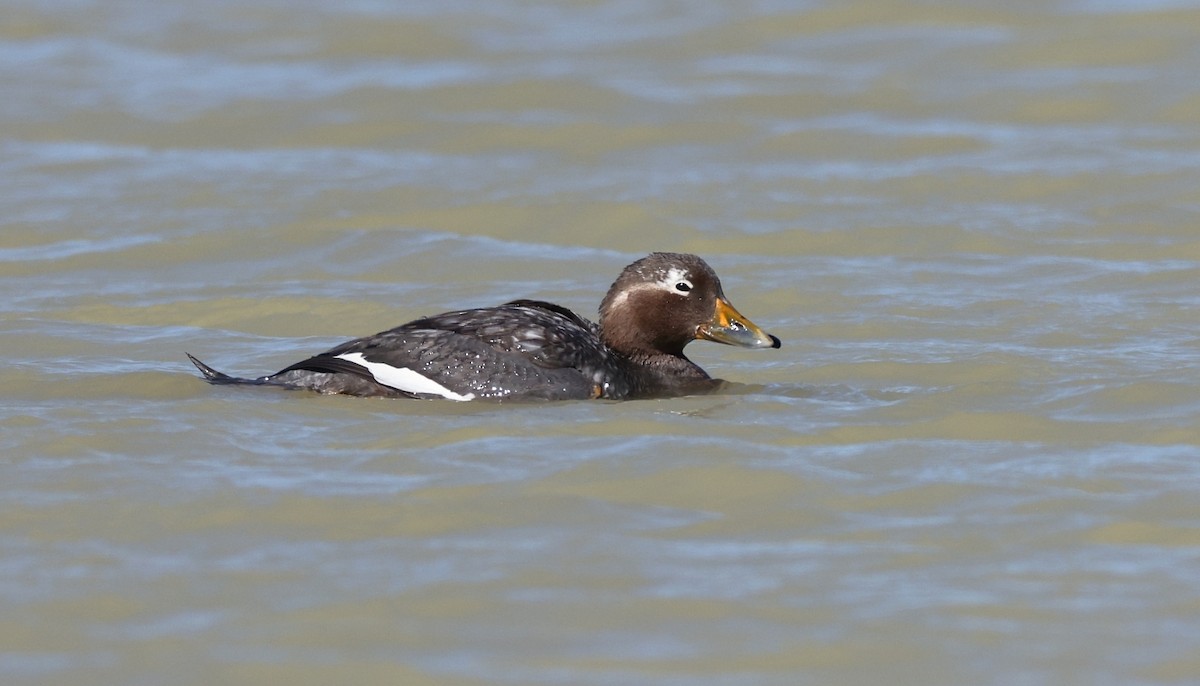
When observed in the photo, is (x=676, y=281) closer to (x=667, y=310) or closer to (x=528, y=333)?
(x=667, y=310)

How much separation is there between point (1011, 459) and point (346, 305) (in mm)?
5381

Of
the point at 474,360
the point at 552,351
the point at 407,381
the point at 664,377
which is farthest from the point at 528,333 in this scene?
the point at 664,377

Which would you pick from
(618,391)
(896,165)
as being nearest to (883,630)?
(618,391)

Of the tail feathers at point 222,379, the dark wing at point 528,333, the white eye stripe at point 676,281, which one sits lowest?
the tail feathers at point 222,379

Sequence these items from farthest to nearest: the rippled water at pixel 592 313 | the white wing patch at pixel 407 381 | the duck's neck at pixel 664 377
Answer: the duck's neck at pixel 664 377 → the white wing patch at pixel 407 381 → the rippled water at pixel 592 313

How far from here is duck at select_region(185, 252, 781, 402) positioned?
9.83 m

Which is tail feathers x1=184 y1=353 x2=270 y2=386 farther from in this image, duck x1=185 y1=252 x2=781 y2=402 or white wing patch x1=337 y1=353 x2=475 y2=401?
white wing patch x1=337 y1=353 x2=475 y2=401

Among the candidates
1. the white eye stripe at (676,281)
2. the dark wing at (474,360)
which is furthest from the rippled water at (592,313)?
the white eye stripe at (676,281)

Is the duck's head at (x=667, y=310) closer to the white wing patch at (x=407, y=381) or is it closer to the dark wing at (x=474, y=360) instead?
the dark wing at (x=474, y=360)

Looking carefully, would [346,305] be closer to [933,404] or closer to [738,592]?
[933,404]

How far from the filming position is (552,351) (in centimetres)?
1001

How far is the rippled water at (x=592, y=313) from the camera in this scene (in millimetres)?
6707

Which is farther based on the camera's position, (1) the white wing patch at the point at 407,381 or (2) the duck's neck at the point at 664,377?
(2) the duck's neck at the point at 664,377

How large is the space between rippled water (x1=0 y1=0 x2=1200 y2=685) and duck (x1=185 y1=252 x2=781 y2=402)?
19 centimetres
